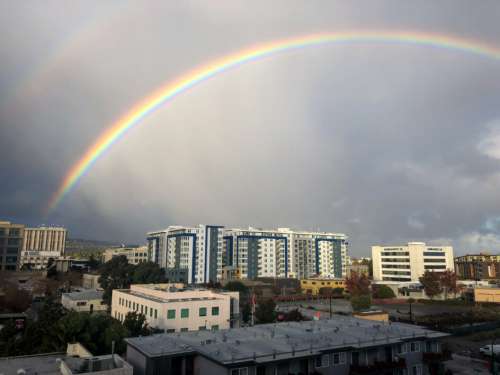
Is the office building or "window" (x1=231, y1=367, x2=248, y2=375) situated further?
the office building

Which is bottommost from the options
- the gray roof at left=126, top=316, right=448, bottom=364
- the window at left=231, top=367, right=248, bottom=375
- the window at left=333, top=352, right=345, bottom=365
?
the window at left=333, top=352, right=345, bottom=365

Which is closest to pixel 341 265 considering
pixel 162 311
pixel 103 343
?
pixel 162 311

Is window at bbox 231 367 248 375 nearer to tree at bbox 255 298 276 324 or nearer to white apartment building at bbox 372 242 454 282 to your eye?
tree at bbox 255 298 276 324

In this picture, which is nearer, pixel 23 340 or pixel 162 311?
pixel 23 340

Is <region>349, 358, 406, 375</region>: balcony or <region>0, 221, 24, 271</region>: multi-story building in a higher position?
<region>0, 221, 24, 271</region>: multi-story building

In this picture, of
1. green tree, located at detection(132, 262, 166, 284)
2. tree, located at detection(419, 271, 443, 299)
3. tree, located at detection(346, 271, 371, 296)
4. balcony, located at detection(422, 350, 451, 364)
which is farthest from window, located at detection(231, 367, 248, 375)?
tree, located at detection(419, 271, 443, 299)

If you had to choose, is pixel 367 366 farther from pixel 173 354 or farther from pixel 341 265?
pixel 341 265

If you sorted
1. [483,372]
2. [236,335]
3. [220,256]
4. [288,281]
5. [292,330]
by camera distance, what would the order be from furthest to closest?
[220,256] < [288,281] < [483,372] < [292,330] < [236,335]

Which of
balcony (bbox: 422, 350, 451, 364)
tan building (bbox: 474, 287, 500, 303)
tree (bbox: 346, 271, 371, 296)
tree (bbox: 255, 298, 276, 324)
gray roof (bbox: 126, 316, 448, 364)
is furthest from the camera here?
tree (bbox: 346, 271, 371, 296)

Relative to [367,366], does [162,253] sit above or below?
above
